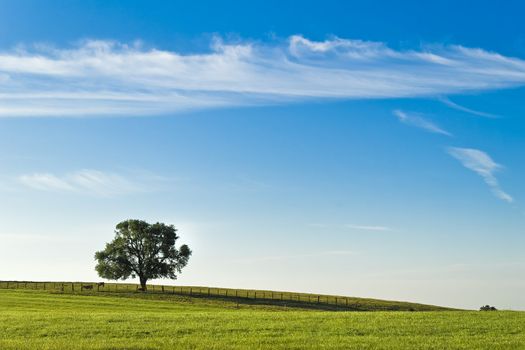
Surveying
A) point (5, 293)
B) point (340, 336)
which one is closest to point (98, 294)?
point (5, 293)

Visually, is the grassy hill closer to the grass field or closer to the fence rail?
the fence rail

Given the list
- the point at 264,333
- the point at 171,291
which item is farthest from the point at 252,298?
the point at 264,333

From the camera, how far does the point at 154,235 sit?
12025 centimetres

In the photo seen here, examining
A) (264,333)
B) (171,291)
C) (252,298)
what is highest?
(264,333)

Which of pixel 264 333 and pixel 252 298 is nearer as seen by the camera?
pixel 264 333

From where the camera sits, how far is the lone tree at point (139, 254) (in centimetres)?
11775

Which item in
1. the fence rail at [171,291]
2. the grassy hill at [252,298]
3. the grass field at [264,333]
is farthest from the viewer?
the fence rail at [171,291]

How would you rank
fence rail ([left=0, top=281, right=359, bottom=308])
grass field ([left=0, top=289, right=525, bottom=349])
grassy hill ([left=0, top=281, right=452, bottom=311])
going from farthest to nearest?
fence rail ([left=0, top=281, right=359, bottom=308]), grassy hill ([left=0, top=281, right=452, bottom=311]), grass field ([left=0, top=289, right=525, bottom=349])

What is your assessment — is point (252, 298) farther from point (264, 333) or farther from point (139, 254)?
point (264, 333)

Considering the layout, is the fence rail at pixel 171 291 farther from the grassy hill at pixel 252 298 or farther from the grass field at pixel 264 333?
the grass field at pixel 264 333

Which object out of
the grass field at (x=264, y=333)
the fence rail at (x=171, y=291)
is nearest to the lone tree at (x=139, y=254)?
the fence rail at (x=171, y=291)

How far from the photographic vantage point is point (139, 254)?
120 metres

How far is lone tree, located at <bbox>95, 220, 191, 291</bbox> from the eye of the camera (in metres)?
118

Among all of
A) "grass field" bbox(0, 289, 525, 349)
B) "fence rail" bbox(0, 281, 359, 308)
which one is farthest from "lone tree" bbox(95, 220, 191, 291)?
"grass field" bbox(0, 289, 525, 349)
